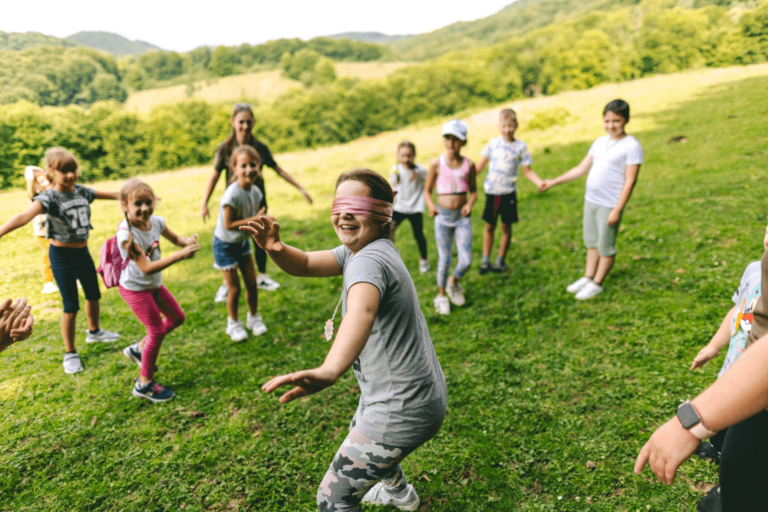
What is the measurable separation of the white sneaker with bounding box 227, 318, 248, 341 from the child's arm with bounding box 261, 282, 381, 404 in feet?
12.8

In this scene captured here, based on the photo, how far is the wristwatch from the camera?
1244 millimetres

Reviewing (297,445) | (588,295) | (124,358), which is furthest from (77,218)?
(588,295)

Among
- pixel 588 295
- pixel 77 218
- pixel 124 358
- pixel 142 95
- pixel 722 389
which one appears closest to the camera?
pixel 722 389

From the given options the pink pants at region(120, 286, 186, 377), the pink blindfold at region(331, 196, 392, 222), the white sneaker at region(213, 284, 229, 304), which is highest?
the pink blindfold at region(331, 196, 392, 222)

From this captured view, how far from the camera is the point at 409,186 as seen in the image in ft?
20.8

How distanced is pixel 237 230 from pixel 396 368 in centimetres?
334

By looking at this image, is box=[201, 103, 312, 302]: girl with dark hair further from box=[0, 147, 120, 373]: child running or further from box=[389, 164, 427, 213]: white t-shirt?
box=[389, 164, 427, 213]: white t-shirt

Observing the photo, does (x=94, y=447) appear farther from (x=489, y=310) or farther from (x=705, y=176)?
(x=705, y=176)

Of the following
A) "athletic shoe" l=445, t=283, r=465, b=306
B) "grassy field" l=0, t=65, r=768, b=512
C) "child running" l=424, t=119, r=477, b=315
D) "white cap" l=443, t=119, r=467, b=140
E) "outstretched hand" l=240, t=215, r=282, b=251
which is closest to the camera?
"outstretched hand" l=240, t=215, r=282, b=251

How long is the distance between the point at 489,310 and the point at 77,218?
16.6ft

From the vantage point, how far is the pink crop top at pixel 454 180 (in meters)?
5.22

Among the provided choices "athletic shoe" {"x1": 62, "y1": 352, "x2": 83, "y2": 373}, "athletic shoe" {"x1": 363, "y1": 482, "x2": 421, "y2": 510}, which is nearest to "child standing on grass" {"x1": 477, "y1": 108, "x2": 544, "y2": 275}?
"athletic shoe" {"x1": 363, "y1": 482, "x2": 421, "y2": 510}

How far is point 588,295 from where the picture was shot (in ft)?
17.8

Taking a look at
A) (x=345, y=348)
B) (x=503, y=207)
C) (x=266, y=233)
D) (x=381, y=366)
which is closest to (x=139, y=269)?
(x=266, y=233)
